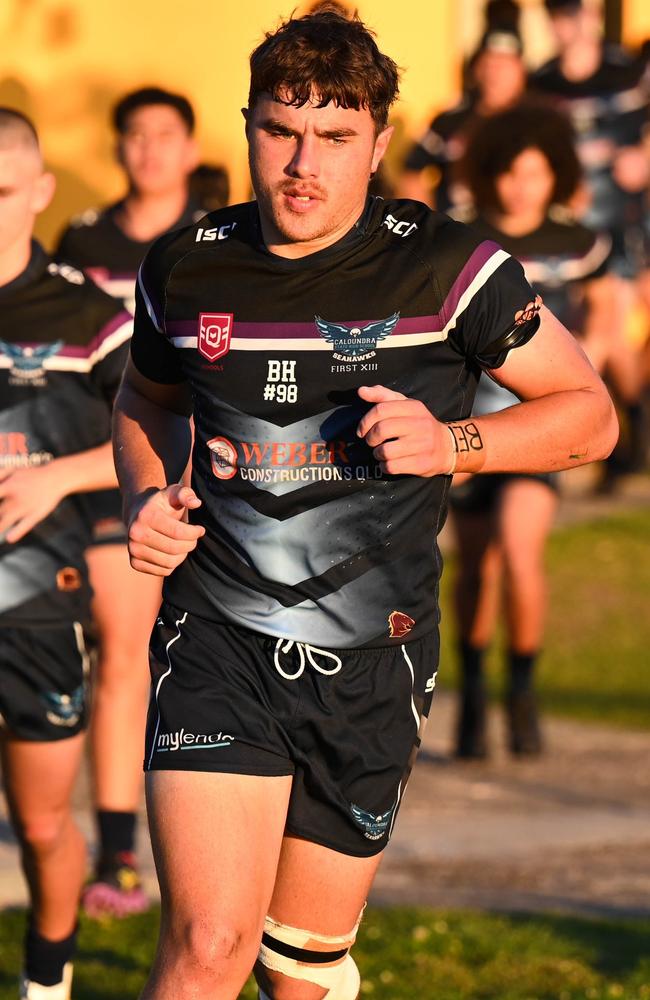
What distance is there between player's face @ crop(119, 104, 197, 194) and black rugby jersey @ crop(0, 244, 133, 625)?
2125 mm

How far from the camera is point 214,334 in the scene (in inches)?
169

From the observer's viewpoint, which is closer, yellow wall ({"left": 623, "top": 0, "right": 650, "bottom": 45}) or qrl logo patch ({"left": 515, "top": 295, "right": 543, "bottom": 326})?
qrl logo patch ({"left": 515, "top": 295, "right": 543, "bottom": 326})

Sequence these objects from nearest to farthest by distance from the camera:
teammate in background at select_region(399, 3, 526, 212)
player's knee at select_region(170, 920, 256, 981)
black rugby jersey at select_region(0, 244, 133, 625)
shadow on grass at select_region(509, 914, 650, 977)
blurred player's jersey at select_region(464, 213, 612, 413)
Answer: player's knee at select_region(170, 920, 256, 981)
black rugby jersey at select_region(0, 244, 133, 625)
shadow on grass at select_region(509, 914, 650, 977)
blurred player's jersey at select_region(464, 213, 612, 413)
teammate in background at select_region(399, 3, 526, 212)

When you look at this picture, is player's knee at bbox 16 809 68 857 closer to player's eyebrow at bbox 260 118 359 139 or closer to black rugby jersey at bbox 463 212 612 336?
player's eyebrow at bbox 260 118 359 139

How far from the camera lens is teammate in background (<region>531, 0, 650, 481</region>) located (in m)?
13.0

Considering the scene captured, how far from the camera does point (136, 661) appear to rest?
7.02 meters

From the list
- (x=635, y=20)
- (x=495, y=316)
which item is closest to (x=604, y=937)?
(x=495, y=316)

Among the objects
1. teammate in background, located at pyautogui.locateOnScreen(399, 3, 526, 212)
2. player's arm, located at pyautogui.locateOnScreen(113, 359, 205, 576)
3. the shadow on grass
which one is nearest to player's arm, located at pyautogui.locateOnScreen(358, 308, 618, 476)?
player's arm, located at pyautogui.locateOnScreen(113, 359, 205, 576)

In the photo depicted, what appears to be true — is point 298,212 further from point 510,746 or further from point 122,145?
point 510,746

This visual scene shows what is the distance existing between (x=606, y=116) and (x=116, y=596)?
7.36 meters

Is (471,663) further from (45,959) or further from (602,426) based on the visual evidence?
(602,426)

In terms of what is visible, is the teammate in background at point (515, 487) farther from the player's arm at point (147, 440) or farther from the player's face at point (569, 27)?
the player's face at point (569, 27)

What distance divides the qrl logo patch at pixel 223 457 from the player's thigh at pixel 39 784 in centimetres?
Answer: 134

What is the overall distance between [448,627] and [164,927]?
761cm
